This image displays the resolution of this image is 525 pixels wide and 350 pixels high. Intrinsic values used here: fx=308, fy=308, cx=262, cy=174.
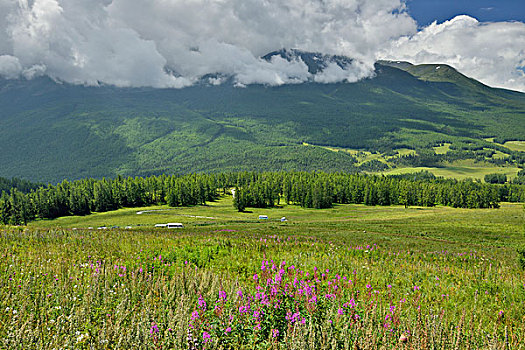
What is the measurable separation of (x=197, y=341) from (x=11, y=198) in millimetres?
150695

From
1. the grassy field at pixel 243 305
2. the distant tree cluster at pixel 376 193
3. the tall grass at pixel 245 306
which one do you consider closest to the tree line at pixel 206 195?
the distant tree cluster at pixel 376 193

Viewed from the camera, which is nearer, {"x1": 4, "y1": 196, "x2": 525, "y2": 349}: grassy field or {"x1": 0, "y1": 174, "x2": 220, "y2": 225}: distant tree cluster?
{"x1": 4, "y1": 196, "x2": 525, "y2": 349}: grassy field

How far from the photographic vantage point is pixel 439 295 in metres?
8.45

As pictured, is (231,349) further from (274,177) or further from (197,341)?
(274,177)

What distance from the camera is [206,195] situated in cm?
14950

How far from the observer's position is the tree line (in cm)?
12356

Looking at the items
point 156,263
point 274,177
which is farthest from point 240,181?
point 156,263

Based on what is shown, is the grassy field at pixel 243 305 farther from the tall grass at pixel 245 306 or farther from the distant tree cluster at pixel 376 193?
the distant tree cluster at pixel 376 193

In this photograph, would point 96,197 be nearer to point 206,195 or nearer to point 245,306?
point 206,195

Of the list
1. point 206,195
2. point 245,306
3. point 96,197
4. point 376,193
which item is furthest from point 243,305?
point 376,193

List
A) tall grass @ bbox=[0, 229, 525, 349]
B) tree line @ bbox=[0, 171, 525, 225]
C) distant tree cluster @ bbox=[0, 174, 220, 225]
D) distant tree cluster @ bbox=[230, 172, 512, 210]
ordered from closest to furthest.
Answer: tall grass @ bbox=[0, 229, 525, 349]
distant tree cluster @ bbox=[0, 174, 220, 225]
tree line @ bbox=[0, 171, 525, 225]
distant tree cluster @ bbox=[230, 172, 512, 210]

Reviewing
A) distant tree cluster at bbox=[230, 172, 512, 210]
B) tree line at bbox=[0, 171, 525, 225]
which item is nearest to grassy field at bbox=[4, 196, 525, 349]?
tree line at bbox=[0, 171, 525, 225]

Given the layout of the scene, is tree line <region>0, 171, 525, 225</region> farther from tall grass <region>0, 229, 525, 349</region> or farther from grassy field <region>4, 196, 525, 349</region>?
tall grass <region>0, 229, 525, 349</region>

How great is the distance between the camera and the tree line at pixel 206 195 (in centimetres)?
12356
